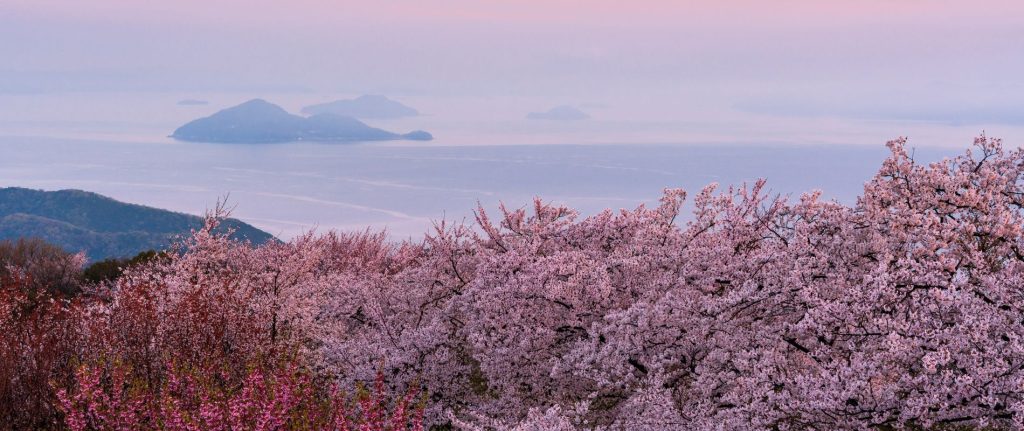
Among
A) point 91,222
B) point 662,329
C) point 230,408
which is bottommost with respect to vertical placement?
point 91,222

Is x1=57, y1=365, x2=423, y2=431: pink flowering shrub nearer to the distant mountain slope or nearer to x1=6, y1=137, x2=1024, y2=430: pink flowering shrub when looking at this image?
x1=6, y1=137, x2=1024, y2=430: pink flowering shrub

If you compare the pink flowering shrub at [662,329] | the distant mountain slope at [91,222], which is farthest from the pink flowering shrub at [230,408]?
the distant mountain slope at [91,222]

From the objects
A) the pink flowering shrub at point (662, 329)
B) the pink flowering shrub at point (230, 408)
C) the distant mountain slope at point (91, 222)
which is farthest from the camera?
the distant mountain slope at point (91, 222)

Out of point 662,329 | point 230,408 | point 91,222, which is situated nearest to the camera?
point 230,408

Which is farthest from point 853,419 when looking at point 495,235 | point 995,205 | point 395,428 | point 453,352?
point 495,235

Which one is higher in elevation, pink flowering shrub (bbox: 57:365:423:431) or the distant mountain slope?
pink flowering shrub (bbox: 57:365:423:431)

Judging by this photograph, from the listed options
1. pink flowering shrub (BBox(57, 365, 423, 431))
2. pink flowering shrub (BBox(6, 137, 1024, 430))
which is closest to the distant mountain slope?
pink flowering shrub (BBox(6, 137, 1024, 430))

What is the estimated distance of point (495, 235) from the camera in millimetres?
17922

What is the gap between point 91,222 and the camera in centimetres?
16012

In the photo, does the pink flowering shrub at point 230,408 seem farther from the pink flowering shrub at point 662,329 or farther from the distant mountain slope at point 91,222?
the distant mountain slope at point 91,222

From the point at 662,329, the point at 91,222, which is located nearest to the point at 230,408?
the point at 662,329

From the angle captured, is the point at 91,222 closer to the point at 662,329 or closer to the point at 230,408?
the point at 230,408

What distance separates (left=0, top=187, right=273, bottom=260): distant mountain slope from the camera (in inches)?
5423

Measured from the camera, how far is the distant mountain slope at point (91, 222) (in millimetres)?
137750
